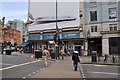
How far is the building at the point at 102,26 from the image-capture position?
26.7 metres

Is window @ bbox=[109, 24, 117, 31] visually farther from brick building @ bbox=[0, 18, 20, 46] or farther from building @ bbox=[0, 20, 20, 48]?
brick building @ bbox=[0, 18, 20, 46]

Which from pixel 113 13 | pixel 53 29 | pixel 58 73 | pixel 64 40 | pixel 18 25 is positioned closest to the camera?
pixel 58 73

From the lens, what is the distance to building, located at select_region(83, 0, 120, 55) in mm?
26733

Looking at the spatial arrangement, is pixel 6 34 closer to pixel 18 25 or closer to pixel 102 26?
pixel 18 25

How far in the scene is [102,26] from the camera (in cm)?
2772

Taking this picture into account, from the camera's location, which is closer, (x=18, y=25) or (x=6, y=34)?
(x=6, y=34)

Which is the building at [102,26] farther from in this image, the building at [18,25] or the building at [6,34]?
the building at [18,25]

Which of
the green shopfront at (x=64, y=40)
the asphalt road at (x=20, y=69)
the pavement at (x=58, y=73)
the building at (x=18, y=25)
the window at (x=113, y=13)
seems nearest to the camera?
the pavement at (x=58, y=73)

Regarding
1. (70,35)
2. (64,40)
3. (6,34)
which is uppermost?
(6,34)

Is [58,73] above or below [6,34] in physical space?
below

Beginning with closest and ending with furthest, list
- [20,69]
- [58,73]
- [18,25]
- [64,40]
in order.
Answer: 1. [58,73]
2. [20,69]
3. [64,40]
4. [18,25]

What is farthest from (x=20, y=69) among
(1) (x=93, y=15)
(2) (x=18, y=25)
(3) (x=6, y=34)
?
(2) (x=18, y=25)

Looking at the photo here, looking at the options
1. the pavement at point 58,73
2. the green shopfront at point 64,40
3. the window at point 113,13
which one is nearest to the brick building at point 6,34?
the green shopfront at point 64,40

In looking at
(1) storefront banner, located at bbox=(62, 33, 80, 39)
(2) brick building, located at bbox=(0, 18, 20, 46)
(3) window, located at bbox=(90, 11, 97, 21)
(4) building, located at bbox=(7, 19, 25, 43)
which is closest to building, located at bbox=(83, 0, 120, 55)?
(3) window, located at bbox=(90, 11, 97, 21)
